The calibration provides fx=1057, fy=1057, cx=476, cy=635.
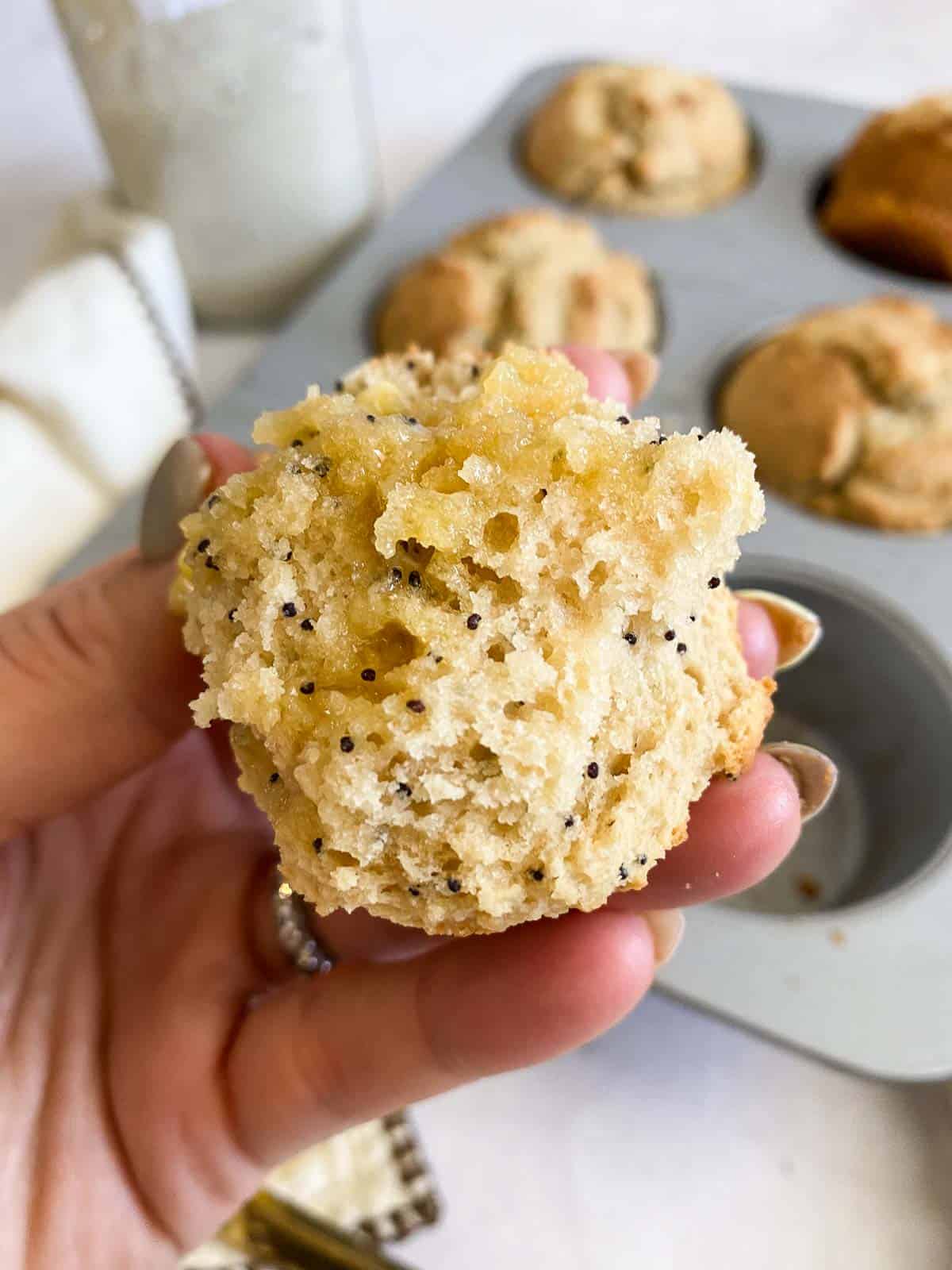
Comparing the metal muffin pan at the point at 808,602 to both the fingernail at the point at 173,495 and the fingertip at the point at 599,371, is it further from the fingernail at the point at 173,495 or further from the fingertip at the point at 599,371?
the fingernail at the point at 173,495

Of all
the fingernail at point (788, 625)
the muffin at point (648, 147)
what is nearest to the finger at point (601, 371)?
the fingernail at point (788, 625)

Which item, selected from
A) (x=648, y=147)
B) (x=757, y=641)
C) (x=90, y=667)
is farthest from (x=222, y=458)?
(x=648, y=147)

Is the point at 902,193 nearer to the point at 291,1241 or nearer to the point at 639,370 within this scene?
the point at 639,370

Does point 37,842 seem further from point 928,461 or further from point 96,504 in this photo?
point 928,461

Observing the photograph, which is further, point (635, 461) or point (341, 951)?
point (341, 951)

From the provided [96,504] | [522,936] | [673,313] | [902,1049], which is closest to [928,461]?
[673,313]

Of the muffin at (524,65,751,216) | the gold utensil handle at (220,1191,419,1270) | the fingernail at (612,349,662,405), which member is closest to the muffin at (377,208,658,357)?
the muffin at (524,65,751,216)

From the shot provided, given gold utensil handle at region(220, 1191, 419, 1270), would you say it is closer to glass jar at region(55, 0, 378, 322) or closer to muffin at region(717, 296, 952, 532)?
muffin at region(717, 296, 952, 532)
